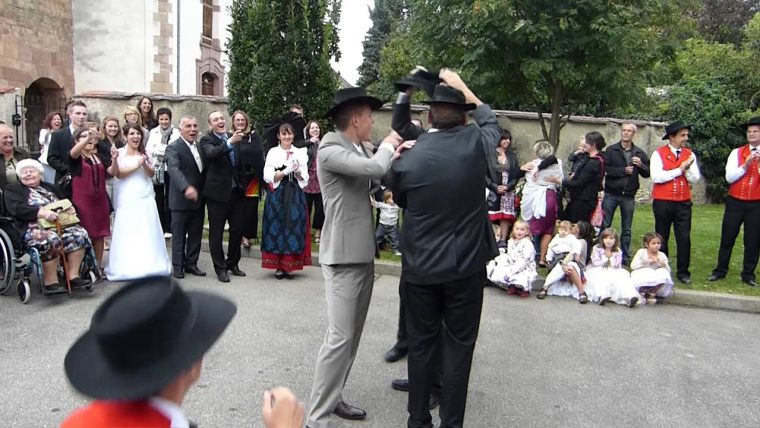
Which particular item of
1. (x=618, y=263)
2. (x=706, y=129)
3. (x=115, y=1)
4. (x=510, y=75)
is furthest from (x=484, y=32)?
(x=115, y=1)

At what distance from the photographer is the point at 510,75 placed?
1068 centimetres

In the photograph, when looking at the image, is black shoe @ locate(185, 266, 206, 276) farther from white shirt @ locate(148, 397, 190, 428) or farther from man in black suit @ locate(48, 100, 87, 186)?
white shirt @ locate(148, 397, 190, 428)

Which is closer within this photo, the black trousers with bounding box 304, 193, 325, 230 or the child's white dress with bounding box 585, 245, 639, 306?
the child's white dress with bounding box 585, 245, 639, 306

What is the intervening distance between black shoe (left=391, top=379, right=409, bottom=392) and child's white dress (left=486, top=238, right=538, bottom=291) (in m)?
2.87

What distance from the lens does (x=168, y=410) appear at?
1.55 m

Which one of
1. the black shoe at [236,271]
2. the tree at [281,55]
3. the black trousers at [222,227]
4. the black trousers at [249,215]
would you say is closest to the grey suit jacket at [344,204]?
→ the black trousers at [222,227]

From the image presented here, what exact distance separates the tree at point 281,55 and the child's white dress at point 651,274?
488 cm

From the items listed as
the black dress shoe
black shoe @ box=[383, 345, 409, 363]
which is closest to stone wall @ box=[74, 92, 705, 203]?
black shoe @ box=[383, 345, 409, 363]

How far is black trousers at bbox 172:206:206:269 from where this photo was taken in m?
7.35

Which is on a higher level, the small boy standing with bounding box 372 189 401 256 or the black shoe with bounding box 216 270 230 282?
the small boy standing with bounding box 372 189 401 256

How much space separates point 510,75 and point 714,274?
15.4ft

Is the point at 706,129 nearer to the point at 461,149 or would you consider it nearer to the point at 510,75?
the point at 510,75

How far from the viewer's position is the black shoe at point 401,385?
14.8 ft

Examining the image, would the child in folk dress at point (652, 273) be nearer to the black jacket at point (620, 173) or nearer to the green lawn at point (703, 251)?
the green lawn at point (703, 251)
